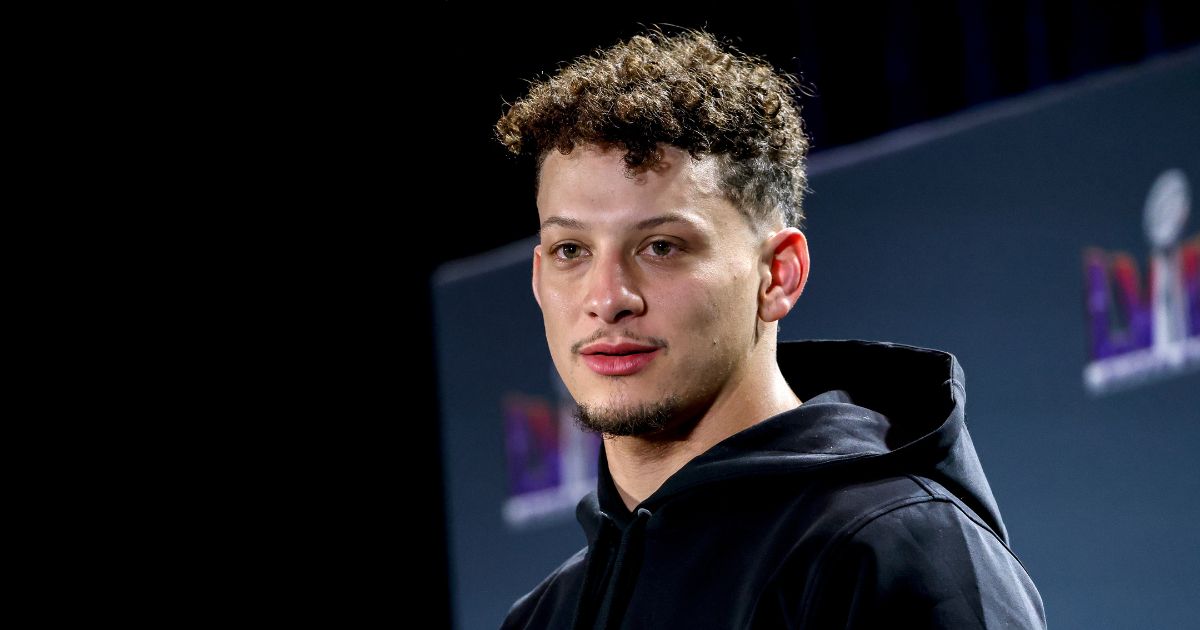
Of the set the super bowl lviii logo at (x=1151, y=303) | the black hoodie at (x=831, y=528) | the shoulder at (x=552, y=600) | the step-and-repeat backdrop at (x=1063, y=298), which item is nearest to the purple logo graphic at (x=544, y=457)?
the step-and-repeat backdrop at (x=1063, y=298)

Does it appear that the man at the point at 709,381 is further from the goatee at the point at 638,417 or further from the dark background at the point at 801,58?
the dark background at the point at 801,58

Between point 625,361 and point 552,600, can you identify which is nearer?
point 625,361

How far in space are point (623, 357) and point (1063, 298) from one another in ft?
5.25

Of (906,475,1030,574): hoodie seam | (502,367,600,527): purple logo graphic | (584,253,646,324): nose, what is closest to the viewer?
(906,475,1030,574): hoodie seam

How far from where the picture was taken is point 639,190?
1.39 meters

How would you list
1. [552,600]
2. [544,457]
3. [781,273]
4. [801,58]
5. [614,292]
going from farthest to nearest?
[544,457] < [801,58] < [552,600] < [781,273] < [614,292]

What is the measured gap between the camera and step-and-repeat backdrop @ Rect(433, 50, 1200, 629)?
101 inches

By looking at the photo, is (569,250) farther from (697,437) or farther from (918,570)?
(918,570)

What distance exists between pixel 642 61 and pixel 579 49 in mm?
2035

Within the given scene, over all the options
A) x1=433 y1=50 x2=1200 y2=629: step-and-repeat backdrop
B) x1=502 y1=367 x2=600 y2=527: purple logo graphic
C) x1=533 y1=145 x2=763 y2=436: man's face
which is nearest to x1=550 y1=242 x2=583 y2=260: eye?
x1=533 y1=145 x2=763 y2=436: man's face

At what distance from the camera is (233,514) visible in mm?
4488

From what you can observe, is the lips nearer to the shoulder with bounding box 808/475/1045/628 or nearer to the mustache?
the mustache

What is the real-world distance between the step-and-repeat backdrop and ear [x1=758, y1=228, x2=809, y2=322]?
54.7 inches

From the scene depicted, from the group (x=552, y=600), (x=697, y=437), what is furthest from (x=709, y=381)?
(x=552, y=600)
